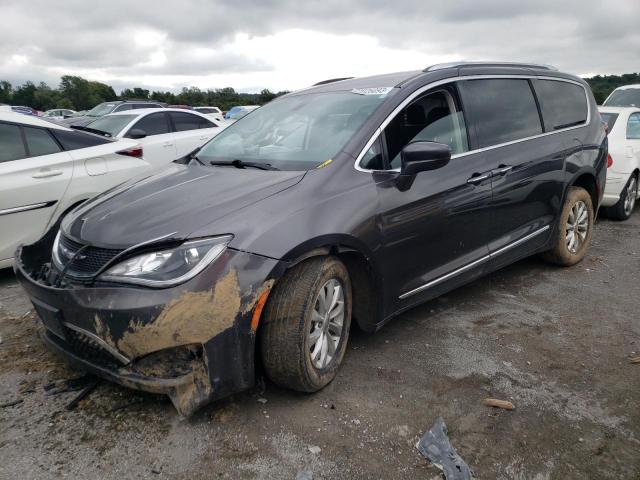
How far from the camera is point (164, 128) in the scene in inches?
322

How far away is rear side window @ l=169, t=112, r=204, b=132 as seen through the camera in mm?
8328

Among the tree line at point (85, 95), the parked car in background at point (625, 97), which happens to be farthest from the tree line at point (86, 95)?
the parked car in background at point (625, 97)

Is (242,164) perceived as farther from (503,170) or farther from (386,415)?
(503,170)

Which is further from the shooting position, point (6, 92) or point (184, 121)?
point (6, 92)

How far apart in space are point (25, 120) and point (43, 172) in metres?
0.62

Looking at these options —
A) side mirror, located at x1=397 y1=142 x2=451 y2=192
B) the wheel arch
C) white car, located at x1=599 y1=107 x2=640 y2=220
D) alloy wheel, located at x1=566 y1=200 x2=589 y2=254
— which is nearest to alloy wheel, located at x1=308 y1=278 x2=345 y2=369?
the wheel arch

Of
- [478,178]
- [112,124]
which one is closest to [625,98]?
[478,178]

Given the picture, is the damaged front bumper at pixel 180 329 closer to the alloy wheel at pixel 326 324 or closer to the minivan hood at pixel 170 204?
the minivan hood at pixel 170 204

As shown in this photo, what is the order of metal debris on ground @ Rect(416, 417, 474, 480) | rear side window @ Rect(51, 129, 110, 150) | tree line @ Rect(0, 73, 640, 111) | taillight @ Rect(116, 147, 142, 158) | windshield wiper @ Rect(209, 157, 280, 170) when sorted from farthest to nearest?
1. tree line @ Rect(0, 73, 640, 111)
2. taillight @ Rect(116, 147, 142, 158)
3. rear side window @ Rect(51, 129, 110, 150)
4. windshield wiper @ Rect(209, 157, 280, 170)
5. metal debris on ground @ Rect(416, 417, 474, 480)

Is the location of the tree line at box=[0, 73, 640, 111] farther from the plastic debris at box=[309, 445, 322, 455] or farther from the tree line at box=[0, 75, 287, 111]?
the plastic debris at box=[309, 445, 322, 455]

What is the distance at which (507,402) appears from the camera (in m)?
2.79

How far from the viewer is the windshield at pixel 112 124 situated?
8125 mm

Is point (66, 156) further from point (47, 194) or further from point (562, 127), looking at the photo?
point (562, 127)

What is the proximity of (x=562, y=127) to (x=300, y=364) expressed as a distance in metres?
3.39
